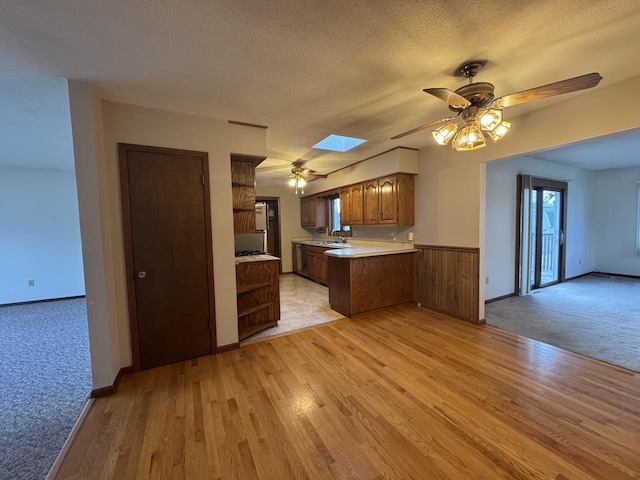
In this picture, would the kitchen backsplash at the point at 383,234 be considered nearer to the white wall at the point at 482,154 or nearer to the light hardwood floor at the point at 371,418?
the white wall at the point at 482,154

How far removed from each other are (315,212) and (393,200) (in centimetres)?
280

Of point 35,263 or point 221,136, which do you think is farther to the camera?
point 35,263

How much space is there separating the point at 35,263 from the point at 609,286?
11.0 m

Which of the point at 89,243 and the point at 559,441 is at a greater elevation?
the point at 89,243

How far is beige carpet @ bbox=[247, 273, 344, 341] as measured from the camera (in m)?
3.52

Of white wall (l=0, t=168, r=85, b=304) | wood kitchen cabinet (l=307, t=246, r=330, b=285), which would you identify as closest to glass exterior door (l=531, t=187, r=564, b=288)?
wood kitchen cabinet (l=307, t=246, r=330, b=285)

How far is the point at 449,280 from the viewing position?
149 inches

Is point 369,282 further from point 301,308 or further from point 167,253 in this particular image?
point 167,253

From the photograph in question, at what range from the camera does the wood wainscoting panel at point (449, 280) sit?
3466 mm

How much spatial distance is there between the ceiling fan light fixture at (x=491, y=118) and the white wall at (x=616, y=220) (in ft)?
22.3

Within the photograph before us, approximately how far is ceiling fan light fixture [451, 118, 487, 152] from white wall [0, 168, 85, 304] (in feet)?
21.2

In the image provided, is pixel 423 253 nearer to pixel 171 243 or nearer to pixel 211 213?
pixel 211 213

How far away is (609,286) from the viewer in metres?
5.23

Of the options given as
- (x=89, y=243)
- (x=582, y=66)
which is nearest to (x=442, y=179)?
(x=582, y=66)
